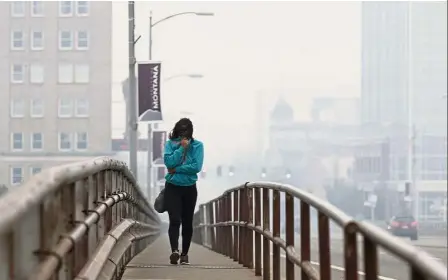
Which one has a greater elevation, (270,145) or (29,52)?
(29,52)

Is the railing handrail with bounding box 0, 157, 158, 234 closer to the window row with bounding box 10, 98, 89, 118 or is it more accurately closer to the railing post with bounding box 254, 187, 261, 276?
→ the railing post with bounding box 254, 187, 261, 276

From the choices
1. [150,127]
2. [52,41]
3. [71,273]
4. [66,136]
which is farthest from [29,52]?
[71,273]

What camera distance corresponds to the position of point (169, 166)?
12.0 m

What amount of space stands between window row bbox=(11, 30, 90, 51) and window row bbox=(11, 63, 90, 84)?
188 centimetres

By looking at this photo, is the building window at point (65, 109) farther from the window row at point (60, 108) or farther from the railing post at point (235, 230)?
the railing post at point (235, 230)

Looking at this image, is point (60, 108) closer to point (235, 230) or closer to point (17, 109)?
point (17, 109)

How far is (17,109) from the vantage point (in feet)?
330

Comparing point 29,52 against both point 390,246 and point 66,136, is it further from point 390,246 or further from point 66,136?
point 390,246

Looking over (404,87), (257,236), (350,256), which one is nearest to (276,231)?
(257,236)

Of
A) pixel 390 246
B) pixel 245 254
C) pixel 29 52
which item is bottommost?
pixel 245 254

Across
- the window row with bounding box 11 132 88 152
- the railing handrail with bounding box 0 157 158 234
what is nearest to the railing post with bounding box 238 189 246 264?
the railing handrail with bounding box 0 157 158 234

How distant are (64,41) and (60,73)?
138 inches

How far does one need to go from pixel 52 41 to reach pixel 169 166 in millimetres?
97124

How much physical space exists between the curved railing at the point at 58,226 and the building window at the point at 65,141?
90.9 meters
